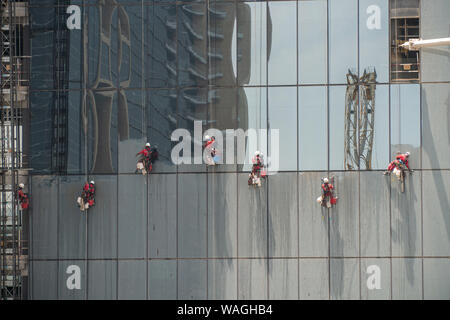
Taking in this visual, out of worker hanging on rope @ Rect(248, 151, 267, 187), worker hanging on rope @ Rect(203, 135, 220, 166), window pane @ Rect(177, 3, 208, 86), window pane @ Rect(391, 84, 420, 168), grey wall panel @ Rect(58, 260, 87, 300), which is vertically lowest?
grey wall panel @ Rect(58, 260, 87, 300)

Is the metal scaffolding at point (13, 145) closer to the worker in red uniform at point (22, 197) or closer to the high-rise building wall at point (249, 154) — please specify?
the worker in red uniform at point (22, 197)

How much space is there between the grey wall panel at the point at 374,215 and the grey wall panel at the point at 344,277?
79 centimetres

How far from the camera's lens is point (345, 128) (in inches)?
963

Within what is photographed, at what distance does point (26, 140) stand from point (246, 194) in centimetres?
1053

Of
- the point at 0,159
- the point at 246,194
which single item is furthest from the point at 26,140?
the point at 246,194

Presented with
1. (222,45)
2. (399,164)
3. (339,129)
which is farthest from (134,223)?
(399,164)

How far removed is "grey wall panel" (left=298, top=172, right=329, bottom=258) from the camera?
24.3 meters

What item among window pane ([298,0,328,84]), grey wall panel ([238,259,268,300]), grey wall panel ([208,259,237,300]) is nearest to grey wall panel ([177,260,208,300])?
grey wall panel ([208,259,237,300])

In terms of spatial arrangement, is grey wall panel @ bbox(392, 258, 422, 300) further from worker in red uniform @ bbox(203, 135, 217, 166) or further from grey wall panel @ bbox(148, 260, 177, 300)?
grey wall panel @ bbox(148, 260, 177, 300)

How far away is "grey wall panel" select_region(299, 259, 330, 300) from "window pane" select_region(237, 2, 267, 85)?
8402mm

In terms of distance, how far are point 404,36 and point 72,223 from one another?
17.3 m

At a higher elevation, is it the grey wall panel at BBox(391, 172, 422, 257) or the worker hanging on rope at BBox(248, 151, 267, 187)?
the worker hanging on rope at BBox(248, 151, 267, 187)

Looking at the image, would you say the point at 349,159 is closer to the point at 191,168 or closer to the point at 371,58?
the point at 371,58

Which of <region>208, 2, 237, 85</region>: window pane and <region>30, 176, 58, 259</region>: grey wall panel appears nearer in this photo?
<region>208, 2, 237, 85</region>: window pane
